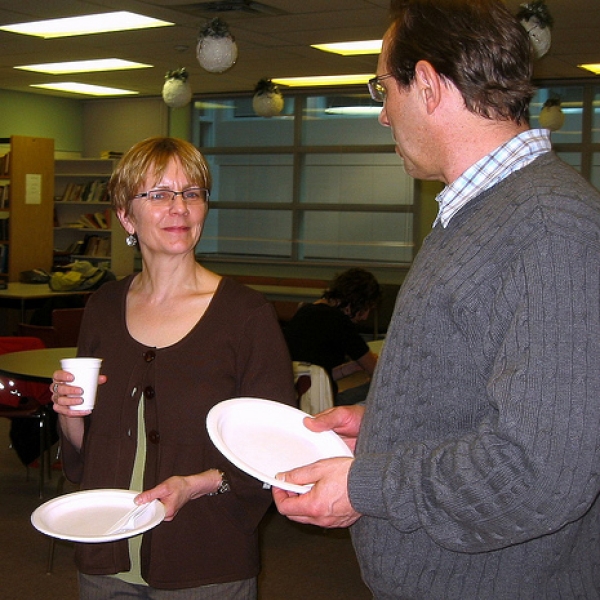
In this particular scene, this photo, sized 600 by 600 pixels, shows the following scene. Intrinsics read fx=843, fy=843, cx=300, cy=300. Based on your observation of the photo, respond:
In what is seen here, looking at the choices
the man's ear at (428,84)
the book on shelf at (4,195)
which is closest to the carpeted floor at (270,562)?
the man's ear at (428,84)

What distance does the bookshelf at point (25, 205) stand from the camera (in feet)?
33.7

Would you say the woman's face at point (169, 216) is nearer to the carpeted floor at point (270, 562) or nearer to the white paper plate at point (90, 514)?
the white paper plate at point (90, 514)

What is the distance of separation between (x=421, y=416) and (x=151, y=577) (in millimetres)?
833

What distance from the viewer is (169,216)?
1956 mm

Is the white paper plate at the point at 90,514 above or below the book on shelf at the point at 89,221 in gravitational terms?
below

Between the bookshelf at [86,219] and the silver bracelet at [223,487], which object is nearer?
the silver bracelet at [223,487]

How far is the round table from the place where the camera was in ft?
13.0

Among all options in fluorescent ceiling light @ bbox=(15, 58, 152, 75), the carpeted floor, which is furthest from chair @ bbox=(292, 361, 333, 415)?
fluorescent ceiling light @ bbox=(15, 58, 152, 75)

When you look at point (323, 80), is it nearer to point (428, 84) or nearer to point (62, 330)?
point (62, 330)

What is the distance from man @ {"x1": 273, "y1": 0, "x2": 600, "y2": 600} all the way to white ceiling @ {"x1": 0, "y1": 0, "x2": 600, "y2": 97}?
5.39m

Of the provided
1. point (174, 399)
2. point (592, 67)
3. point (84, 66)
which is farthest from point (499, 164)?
point (84, 66)

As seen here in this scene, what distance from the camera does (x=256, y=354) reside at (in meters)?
1.84

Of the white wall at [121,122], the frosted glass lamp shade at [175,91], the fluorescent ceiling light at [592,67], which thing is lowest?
the frosted glass lamp shade at [175,91]

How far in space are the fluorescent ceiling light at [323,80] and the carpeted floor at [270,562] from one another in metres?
6.58
